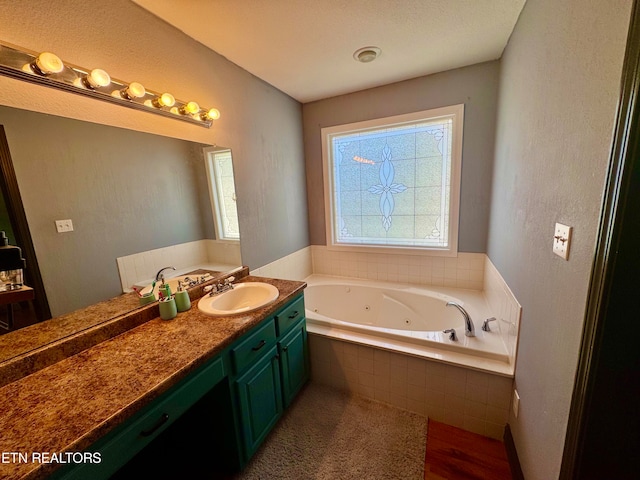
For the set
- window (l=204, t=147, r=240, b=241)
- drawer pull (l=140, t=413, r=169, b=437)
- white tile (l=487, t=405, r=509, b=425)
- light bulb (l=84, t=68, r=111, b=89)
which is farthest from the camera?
window (l=204, t=147, r=240, b=241)

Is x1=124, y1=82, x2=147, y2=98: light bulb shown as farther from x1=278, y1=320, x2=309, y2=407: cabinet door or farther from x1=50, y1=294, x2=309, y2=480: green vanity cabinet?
x1=278, y1=320, x2=309, y2=407: cabinet door

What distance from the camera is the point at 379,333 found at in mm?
1854

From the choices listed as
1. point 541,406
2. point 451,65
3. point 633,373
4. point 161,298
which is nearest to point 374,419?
point 541,406

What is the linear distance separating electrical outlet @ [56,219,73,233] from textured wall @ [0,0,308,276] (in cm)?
9

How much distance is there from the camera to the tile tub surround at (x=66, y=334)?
37.4 inches

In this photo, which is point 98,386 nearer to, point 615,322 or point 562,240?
point 615,322

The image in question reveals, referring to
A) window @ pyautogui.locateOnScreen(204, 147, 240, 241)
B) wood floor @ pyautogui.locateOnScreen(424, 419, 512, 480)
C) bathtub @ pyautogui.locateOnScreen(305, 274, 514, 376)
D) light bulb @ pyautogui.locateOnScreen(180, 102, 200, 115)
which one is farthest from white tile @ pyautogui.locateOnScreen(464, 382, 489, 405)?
light bulb @ pyautogui.locateOnScreen(180, 102, 200, 115)

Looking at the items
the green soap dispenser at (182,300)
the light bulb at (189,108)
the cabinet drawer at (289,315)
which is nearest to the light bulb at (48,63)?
the light bulb at (189,108)

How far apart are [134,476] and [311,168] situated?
2.72 m

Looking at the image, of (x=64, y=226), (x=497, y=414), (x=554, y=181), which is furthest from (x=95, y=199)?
(x=497, y=414)

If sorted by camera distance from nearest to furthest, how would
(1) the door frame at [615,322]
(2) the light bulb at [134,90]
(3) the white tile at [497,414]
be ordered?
(1) the door frame at [615,322] → (2) the light bulb at [134,90] → (3) the white tile at [497,414]

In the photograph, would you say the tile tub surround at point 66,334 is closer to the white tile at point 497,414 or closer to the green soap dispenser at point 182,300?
the green soap dispenser at point 182,300

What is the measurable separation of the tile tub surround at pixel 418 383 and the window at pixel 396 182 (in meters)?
1.20

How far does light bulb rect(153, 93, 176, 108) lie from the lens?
4.63ft
